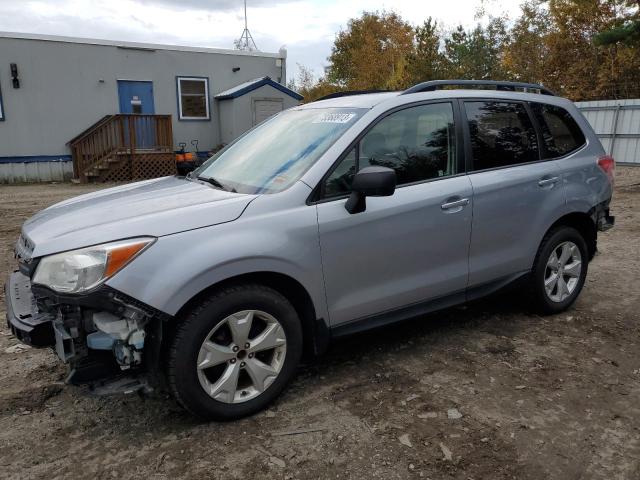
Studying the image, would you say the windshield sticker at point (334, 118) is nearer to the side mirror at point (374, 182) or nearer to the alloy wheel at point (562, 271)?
the side mirror at point (374, 182)

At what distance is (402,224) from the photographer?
10.7 feet

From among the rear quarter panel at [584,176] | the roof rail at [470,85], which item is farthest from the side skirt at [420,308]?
the roof rail at [470,85]

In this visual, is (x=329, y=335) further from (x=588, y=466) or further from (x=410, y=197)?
(x=588, y=466)

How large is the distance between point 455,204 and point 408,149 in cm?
48

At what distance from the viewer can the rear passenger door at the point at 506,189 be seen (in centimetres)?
370

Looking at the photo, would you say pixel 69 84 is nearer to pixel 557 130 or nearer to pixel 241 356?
pixel 557 130

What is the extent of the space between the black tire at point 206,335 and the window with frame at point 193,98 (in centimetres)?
1556

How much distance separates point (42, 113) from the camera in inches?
602

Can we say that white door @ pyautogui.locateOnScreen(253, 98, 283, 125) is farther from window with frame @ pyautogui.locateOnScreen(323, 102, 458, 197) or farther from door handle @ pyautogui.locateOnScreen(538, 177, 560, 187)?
window with frame @ pyautogui.locateOnScreen(323, 102, 458, 197)

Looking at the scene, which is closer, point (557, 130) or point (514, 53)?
point (557, 130)

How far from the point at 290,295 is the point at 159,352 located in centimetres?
79

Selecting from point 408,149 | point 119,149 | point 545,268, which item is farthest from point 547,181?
Result: point 119,149

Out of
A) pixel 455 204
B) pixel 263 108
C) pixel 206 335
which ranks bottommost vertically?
pixel 206 335

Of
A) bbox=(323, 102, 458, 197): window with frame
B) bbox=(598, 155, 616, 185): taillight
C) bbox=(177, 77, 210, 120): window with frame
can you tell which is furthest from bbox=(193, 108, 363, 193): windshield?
bbox=(177, 77, 210, 120): window with frame
